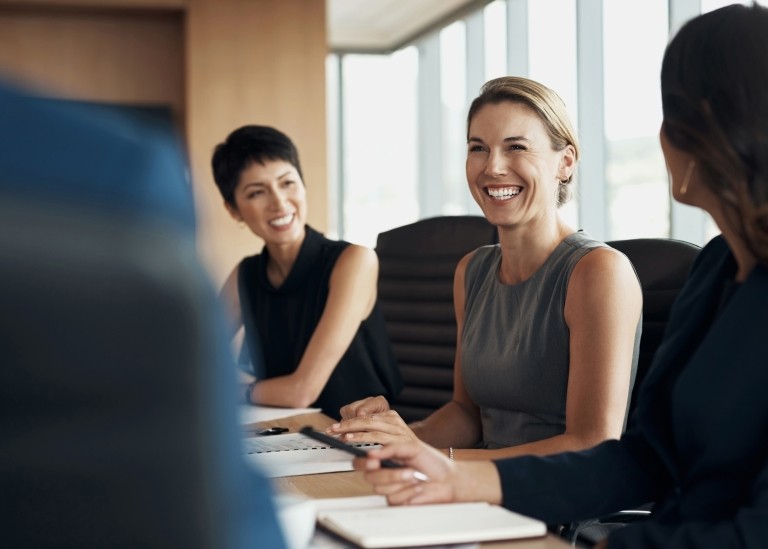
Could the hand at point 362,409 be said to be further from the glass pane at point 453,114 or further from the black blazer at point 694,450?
the glass pane at point 453,114

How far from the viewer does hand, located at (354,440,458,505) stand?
1.08 meters

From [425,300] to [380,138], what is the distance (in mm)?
5707

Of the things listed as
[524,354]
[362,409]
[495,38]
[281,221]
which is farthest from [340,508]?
[495,38]

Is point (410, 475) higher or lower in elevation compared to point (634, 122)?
lower

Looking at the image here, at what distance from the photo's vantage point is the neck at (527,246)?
2.00 m

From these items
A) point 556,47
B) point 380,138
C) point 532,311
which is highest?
point 556,47

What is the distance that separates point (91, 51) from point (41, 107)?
6622 millimetres

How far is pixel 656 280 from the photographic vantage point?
2.03 m

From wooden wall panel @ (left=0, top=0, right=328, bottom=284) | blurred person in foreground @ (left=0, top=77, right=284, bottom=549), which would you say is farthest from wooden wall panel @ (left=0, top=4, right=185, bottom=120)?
blurred person in foreground @ (left=0, top=77, right=284, bottom=549)

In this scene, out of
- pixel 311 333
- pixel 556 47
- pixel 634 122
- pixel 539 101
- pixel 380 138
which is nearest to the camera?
pixel 539 101

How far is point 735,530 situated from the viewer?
3.11 ft

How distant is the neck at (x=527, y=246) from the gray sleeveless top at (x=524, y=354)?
3cm

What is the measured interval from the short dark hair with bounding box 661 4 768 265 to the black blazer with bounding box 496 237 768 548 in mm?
89

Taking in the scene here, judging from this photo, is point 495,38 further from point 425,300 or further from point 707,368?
point 707,368
